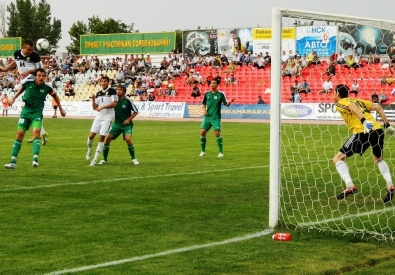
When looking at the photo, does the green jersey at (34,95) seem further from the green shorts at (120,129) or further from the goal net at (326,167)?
the goal net at (326,167)

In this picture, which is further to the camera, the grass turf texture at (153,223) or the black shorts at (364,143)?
the black shorts at (364,143)

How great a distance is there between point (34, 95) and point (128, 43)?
49.8m

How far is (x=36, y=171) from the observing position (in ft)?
50.0

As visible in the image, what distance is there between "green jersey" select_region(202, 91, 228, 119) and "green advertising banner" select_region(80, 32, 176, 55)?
139 feet

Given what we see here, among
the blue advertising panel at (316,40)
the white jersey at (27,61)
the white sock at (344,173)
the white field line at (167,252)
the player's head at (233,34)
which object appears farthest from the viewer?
the player's head at (233,34)

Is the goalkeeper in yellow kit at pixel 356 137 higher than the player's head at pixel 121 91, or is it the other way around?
the player's head at pixel 121 91

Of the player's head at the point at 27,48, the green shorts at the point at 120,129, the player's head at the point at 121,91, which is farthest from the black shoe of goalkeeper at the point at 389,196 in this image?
the player's head at the point at 27,48

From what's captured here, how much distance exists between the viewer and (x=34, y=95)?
614 inches

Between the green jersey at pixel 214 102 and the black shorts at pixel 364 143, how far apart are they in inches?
327

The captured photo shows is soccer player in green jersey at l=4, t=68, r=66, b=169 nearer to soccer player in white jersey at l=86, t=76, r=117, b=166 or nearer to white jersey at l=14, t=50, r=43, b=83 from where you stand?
white jersey at l=14, t=50, r=43, b=83

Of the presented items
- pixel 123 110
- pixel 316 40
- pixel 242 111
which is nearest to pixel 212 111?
pixel 123 110

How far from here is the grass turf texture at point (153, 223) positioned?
705 cm

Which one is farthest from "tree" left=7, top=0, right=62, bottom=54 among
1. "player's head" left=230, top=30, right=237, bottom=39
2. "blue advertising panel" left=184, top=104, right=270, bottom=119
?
"blue advertising panel" left=184, top=104, right=270, bottom=119

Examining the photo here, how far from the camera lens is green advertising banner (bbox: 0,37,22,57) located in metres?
73.4
